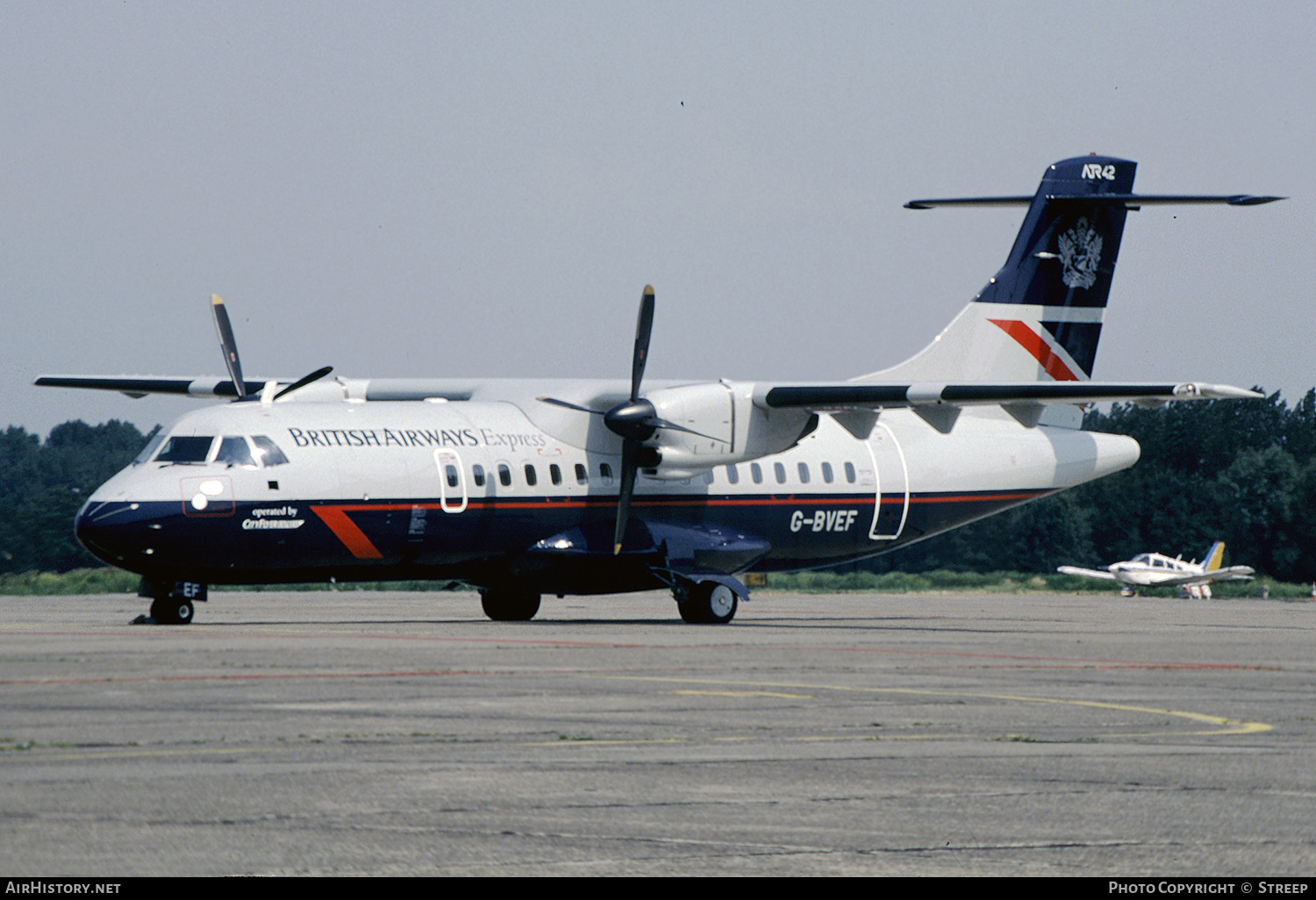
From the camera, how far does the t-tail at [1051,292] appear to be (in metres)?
35.0

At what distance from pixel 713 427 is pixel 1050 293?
9792 mm

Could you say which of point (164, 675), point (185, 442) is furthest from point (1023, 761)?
point (185, 442)

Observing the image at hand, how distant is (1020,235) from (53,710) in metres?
25.9

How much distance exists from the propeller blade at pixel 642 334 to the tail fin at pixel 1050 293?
7351 mm

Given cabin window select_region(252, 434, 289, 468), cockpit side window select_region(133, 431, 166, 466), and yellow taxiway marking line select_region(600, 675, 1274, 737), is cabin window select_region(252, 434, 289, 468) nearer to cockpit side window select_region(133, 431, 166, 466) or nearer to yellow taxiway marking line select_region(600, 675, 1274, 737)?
cockpit side window select_region(133, 431, 166, 466)

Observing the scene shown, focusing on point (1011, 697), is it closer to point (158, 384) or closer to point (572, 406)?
point (572, 406)

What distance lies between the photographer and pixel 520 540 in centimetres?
2888

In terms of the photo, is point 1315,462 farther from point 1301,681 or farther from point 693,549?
point 1301,681

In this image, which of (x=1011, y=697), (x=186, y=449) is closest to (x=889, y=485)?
(x=186, y=449)

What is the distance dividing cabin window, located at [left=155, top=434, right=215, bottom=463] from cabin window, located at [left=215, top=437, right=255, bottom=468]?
7.0 inches

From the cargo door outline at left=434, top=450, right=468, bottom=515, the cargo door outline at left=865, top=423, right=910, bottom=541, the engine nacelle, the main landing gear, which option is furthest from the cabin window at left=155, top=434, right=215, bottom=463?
the cargo door outline at left=865, top=423, right=910, bottom=541

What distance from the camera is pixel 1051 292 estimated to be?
3566cm

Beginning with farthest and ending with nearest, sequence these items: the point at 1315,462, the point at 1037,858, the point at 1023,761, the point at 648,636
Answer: the point at 1315,462
the point at 648,636
the point at 1023,761
the point at 1037,858

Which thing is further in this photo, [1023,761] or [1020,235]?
[1020,235]
